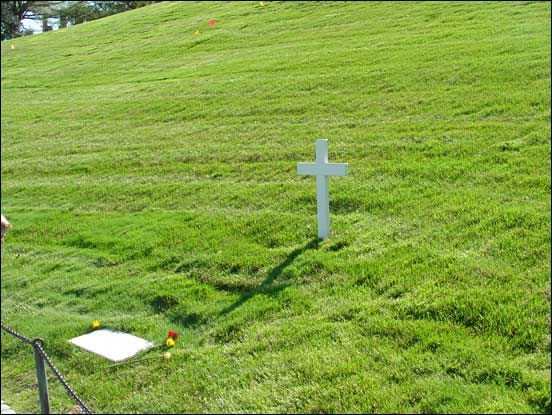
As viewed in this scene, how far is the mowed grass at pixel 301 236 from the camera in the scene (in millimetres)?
4141

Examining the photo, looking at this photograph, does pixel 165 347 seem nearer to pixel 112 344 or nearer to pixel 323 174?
pixel 112 344

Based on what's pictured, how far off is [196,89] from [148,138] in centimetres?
362

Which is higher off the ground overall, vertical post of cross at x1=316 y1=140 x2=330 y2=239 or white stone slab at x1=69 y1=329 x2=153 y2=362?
vertical post of cross at x1=316 y1=140 x2=330 y2=239

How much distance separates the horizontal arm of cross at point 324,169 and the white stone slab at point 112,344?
246 centimetres

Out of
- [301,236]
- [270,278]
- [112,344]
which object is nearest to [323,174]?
[301,236]

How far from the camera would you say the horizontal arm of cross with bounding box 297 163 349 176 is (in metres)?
6.36

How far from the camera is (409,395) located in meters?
3.72

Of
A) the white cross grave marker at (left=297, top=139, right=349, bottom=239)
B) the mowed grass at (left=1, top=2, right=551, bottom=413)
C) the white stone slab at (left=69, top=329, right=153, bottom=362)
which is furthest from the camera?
the white cross grave marker at (left=297, top=139, right=349, bottom=239)

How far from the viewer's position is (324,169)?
6.47m

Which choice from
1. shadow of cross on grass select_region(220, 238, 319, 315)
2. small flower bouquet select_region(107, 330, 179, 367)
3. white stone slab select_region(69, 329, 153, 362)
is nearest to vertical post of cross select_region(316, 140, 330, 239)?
shadow of cross on grass select_region(220, 238, 319, 315)

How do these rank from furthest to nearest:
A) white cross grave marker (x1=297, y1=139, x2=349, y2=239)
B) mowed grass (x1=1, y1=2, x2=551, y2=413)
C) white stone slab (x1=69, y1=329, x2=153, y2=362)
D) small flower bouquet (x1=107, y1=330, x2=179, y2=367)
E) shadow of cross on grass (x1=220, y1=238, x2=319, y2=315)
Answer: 1. white cross grave marker (x1=297, y1=139, x2=349, y2=239)
2. shadow of cross on grass (x1=220, y1=238, x2=319, y2=315)
3. white stone slab (x1=69, y1=329, x2=153, y2=362)
4. small flower bouquet (x1=107, y1=330, x2=179, y2=367)
5. mowed grass (x1=1, y1=2, x2=551, y2=413)

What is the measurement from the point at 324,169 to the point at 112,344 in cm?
266

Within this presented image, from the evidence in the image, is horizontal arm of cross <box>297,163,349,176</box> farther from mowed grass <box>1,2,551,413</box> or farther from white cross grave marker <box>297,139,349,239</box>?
mowed grass <box>1,2,551,413</box>

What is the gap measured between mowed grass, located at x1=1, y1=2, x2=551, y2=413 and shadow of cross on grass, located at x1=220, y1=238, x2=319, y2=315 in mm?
21
